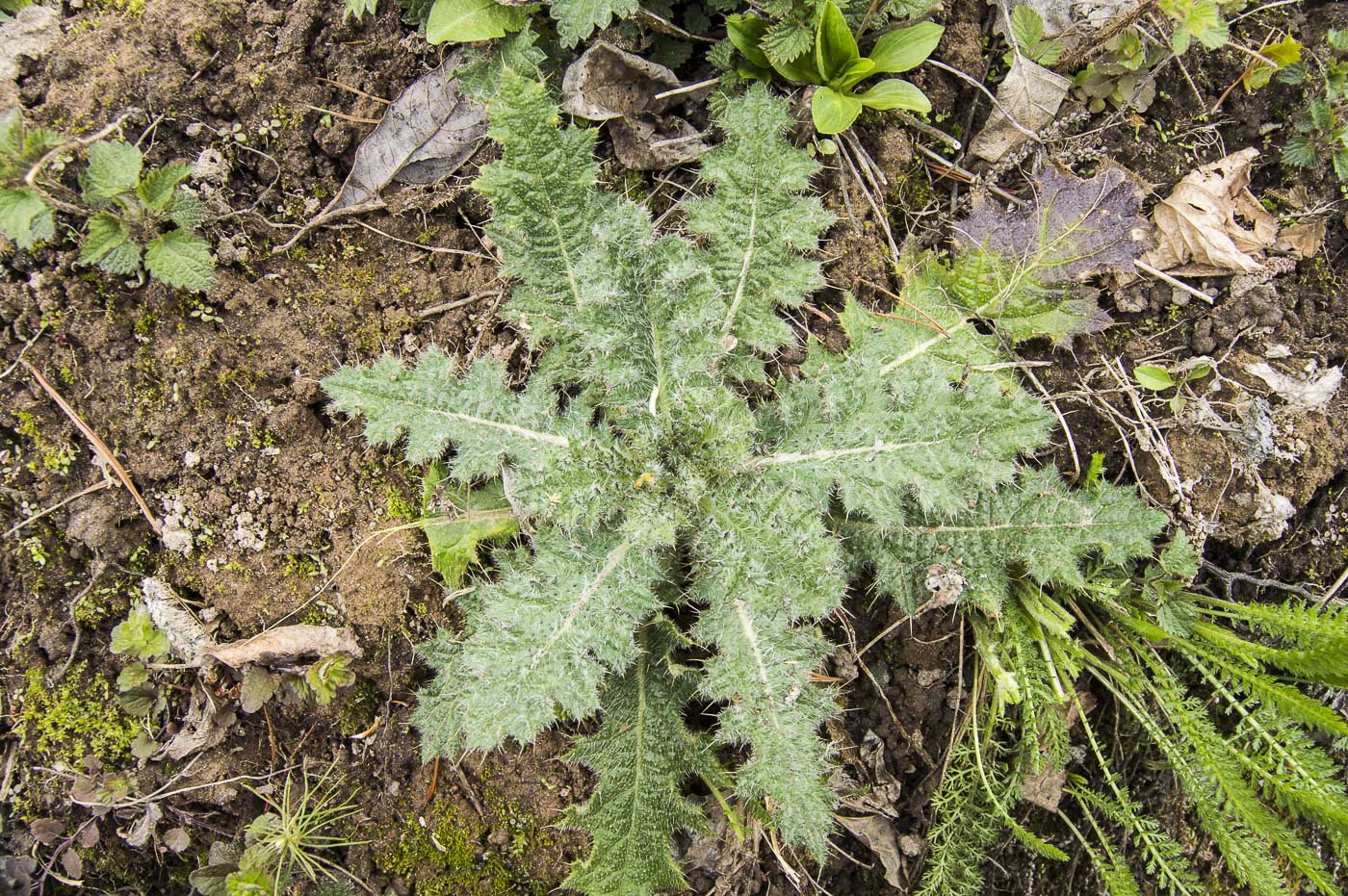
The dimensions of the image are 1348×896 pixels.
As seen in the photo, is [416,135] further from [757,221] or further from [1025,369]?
[1025,369]

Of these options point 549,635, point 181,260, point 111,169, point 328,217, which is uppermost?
point 111,169

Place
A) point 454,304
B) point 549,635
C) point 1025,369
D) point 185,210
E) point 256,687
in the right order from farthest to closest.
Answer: point 1025,369
point 454,304
point 256,687
point 185,210
point 549,635

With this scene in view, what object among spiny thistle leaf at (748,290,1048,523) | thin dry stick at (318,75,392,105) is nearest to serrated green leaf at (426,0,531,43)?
thin dry stick at (318,75,392,105)

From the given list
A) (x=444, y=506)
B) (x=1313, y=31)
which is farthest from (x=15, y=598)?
(x=1313, y=31)

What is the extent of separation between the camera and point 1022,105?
9.80ft

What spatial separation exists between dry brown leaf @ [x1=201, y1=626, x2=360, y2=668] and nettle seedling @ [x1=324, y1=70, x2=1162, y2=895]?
37 centimetres

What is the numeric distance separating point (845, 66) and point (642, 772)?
2.54m

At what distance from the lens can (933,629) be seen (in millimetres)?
3008

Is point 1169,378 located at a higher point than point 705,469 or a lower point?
higher

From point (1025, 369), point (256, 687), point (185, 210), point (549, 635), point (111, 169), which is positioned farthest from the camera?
point (1025, 369)

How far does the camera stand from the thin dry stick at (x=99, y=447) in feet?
9.14

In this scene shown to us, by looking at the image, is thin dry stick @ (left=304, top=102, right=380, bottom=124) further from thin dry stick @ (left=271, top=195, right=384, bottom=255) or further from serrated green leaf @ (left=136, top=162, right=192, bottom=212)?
serrated green leaf @ (left=136, top=162, right=192, bottom=212)

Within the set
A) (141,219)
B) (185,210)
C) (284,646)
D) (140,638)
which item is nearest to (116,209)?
(141,219)

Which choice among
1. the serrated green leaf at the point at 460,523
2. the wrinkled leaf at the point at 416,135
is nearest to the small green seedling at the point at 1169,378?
the serrated green leaf at the point at 460,523
